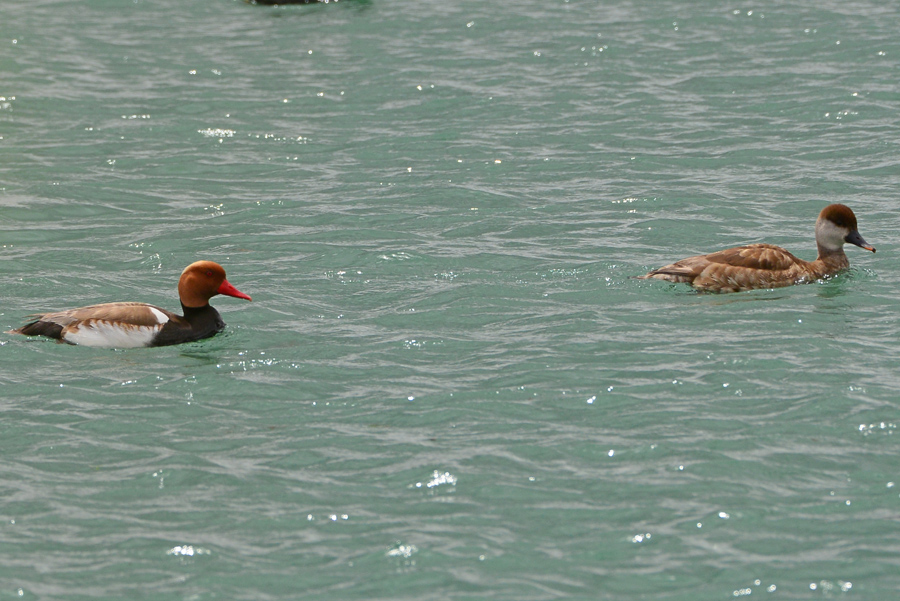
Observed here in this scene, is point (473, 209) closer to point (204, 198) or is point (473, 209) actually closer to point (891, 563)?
point (204, 198)

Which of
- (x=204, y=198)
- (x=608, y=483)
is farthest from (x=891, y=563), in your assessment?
(x=204, y=198)

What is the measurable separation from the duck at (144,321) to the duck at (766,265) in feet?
13.8

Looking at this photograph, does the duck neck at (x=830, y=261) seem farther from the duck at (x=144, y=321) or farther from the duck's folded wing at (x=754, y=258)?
the duck at (x=144, y=321)

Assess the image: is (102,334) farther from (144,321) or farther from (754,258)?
(754,258)

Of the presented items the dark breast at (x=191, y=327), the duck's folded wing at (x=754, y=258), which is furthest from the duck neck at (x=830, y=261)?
the dark breast at (x=191, y=327)

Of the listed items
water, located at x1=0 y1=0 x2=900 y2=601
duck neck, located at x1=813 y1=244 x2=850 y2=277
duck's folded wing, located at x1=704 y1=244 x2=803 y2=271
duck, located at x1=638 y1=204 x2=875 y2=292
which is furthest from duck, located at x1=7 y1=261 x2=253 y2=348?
duck neck, located at x1=813 y1=244 x2=850 y2=277

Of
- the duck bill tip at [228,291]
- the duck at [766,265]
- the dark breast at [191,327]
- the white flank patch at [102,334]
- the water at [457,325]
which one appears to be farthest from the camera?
the duck at [766,265]

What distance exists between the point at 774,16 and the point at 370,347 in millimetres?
16950

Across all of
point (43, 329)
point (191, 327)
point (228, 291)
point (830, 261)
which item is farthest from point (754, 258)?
point (43, 329)

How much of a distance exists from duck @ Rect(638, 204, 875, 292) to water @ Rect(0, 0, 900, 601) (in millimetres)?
183

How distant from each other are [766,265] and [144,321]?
5969mm

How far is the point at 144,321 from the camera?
40.1 feet

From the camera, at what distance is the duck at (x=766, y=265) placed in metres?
13.2

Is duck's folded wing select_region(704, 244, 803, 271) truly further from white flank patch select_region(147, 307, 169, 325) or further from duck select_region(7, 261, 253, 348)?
white flank patch select_region(147, 307, 169, 325)
